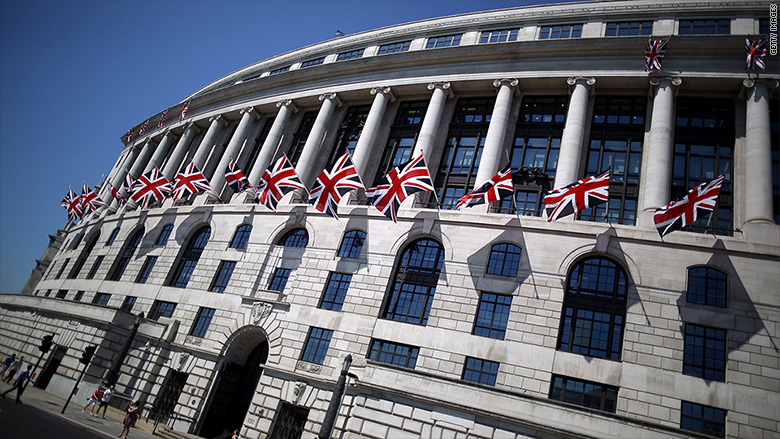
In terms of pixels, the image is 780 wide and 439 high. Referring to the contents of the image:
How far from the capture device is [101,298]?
4097 cm

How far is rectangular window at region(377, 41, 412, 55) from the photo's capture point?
42.2 meters

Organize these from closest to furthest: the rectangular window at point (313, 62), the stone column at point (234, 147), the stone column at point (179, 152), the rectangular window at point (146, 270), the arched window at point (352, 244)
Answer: the arched window at point (352, 244)
the rectangular window at point (146, 270)
the stone column at point (234, 147)
the rectangular window at point (313, 62)
the stone column at point (179, 152)

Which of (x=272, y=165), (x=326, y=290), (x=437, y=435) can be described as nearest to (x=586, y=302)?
(x=437, y=435)

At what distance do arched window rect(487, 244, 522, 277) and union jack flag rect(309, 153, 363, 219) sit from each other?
9738 millimetres

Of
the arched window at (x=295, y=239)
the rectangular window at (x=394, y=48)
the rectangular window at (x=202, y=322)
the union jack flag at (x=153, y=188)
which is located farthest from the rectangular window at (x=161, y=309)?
the rectangular window at (x=394, y=48)

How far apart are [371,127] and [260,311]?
17.0 meters

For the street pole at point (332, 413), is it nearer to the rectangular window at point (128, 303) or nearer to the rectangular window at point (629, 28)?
the rectangular window at point (128, 303)

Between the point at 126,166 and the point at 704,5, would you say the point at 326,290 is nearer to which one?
the point at 704,5

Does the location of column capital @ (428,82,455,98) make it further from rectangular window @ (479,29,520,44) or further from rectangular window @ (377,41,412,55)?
rectangular window @ (377,41,412,55)

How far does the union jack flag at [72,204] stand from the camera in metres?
48.2

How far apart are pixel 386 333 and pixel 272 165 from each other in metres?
20.7

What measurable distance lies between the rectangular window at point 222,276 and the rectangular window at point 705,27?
3707cm

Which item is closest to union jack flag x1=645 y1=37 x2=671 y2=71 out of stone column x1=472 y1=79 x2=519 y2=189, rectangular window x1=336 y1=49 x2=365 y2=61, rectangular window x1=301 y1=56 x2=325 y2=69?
stone column x1=472 y1=79 x2=519 y2=189

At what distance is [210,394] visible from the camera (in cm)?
2966
